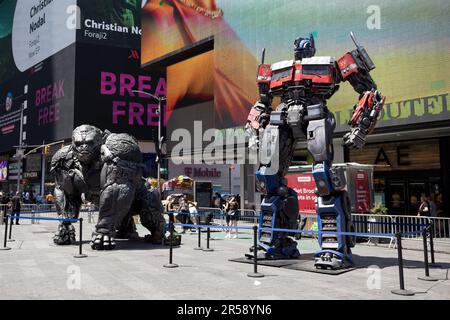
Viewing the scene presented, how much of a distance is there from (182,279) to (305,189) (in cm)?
998

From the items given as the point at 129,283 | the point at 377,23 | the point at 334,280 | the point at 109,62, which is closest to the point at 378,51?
the point at 377,23

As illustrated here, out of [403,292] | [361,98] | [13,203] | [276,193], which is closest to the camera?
[403,292]

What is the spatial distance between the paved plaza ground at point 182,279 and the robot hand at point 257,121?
2294mm

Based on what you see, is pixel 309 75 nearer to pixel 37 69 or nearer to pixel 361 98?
pixel 361 98

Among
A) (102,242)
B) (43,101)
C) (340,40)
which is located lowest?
(102,242)

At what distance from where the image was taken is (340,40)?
58.4 feet

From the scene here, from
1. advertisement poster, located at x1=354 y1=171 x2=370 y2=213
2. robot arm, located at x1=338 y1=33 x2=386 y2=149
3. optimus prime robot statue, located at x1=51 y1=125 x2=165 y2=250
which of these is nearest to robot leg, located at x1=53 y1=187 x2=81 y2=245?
optimus prime robot statue, located at x1=51 y1=125 x2=165 y2=250

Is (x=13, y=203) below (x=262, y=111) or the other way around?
below

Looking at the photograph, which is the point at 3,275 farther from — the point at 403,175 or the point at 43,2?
the point at 43,2

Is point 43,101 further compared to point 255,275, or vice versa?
point 43,101

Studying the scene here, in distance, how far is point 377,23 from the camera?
16656 mm

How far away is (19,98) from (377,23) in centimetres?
4822

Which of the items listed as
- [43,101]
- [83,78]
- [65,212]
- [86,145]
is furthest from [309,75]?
[43,101]

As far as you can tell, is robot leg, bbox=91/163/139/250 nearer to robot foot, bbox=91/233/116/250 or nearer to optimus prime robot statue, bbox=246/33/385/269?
robot foot, bbox=91/233/116/250
